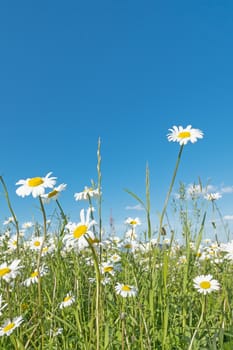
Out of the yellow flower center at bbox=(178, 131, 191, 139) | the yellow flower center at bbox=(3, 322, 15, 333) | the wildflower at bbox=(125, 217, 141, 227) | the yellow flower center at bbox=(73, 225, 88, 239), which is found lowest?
the yellow flower center at bbox=(3, 322, 15, 333)

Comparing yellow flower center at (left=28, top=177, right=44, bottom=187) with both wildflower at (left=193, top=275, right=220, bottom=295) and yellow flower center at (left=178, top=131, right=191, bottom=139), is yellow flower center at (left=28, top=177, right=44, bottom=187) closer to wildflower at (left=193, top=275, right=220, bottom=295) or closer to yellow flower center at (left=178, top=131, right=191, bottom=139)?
yellow flower center at (left=178, top=131, right=191, bottom=139)

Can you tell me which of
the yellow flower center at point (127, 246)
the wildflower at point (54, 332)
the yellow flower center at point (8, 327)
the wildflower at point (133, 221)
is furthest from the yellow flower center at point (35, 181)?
the wildflower at point (133, 221)

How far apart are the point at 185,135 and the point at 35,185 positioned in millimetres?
771

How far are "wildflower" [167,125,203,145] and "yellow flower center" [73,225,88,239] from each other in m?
0.66

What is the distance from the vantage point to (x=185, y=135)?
1913mm

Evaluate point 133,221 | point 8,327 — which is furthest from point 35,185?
point 133,221

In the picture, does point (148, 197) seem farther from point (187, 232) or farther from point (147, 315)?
point (147, 315)

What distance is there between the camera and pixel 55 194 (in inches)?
65.2

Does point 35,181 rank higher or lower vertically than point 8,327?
higher

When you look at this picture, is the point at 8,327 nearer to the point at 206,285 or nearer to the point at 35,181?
the point at 35,181

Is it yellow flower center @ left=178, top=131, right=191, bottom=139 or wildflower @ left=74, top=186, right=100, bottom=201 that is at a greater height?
yellow flower center @ left=178, top=131, right=191, bottom=139

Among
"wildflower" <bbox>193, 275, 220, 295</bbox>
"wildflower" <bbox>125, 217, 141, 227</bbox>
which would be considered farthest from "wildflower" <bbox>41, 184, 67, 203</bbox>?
"wildflower" <bbox>125, 217, 141, 227</bbox>

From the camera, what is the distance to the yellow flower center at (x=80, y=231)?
1.35 m

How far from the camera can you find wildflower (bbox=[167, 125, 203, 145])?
6.06 ft
